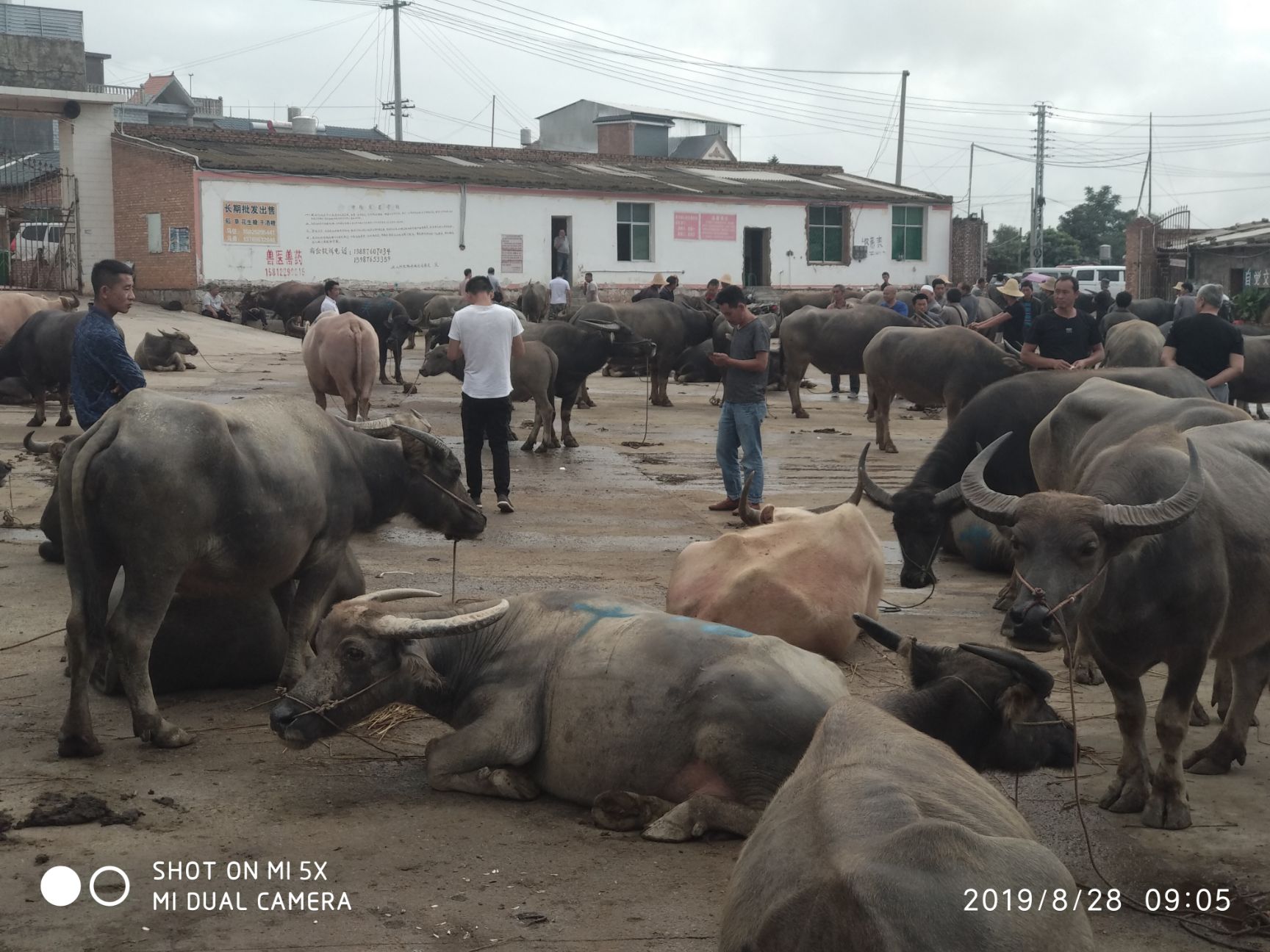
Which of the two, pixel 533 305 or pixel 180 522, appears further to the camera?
pixel 533 305

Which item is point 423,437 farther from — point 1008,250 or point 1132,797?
point 1008,250

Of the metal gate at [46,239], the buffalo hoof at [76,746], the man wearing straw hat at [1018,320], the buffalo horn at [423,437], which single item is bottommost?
the buffalo hoof at [76,746]

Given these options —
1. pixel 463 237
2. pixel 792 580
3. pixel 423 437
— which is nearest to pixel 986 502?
pixel 792 580

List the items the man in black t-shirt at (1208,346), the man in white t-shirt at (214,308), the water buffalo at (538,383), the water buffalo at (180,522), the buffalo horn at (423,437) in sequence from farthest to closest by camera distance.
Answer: the man in white t-shirt at (214,308) < the water buffalo at (538,383) < the man in black t-shirt at (1208,346) < the buffalo horn at (423,437) < the water buffalo at (180,522)

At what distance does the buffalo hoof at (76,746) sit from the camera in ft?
18.0

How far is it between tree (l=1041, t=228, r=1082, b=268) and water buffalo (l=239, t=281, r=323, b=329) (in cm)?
3750

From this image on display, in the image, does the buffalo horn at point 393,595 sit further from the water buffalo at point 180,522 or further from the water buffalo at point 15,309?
the water buffalo at point 15,309

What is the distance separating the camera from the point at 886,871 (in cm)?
285

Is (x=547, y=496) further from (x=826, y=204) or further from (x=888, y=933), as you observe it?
(x=826, y=204)

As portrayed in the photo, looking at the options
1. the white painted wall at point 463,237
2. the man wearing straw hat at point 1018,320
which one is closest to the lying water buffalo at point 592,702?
the man wearing straw hat at point 1018,320

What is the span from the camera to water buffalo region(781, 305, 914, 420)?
62.8ft

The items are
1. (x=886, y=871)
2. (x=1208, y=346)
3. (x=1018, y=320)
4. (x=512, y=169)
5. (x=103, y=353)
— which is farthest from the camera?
(x=512, y=169)

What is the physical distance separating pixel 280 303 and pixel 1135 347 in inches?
870

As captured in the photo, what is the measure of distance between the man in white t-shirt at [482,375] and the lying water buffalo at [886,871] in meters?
7.62
